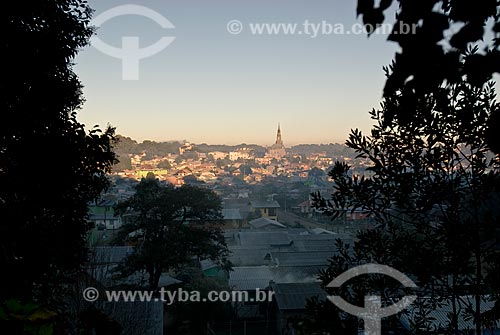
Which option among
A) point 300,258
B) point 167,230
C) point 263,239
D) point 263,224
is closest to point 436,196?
point 167,230

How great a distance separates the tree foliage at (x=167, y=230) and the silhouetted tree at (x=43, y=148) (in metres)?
6.20

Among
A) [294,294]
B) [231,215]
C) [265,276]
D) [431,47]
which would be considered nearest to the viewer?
[431,47]

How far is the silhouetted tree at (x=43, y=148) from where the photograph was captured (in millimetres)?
3502

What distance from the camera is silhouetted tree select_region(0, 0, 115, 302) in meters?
3.50

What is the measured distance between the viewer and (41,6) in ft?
11.8

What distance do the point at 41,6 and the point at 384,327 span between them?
3.68 metres

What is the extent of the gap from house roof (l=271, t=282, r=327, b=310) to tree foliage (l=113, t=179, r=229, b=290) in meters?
2.23

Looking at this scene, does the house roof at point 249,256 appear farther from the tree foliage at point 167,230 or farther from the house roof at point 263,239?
the tree foliage at point 167,230

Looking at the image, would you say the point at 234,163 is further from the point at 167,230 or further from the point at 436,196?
the point at 436,196

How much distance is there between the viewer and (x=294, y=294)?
9445 mm

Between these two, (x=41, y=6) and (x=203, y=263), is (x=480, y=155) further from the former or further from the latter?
(x=203, y=263)

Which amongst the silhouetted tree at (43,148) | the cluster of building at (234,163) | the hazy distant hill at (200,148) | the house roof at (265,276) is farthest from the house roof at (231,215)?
the silhouetted tree at (43,148)

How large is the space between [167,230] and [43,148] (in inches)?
299

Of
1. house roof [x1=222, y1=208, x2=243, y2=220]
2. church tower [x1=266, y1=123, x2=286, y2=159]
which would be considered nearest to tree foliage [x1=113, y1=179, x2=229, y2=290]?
house roof [x1=222, y1=208, x2=243, y2=220]
